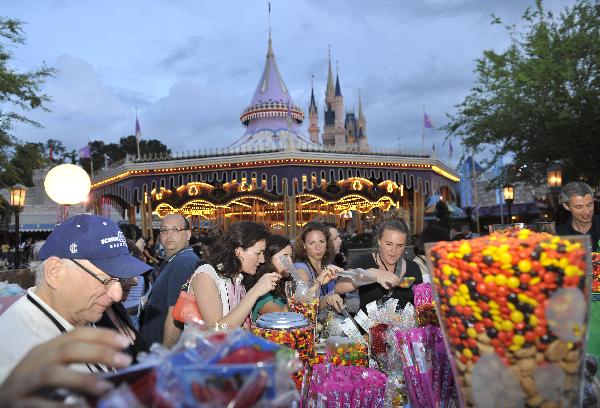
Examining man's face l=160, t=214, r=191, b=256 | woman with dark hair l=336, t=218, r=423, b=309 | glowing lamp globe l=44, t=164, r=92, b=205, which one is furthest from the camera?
glowing lamp globe l=44, t=164, r=92, b=205

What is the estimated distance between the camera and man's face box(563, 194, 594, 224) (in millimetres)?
4531

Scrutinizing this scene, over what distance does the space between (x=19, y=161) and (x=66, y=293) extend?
18.1 meters

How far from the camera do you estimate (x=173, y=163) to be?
1634 centimetres

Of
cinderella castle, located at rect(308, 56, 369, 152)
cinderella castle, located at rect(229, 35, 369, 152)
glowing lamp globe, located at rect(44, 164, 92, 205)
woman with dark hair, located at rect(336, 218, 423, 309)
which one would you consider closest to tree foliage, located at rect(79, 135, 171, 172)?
cinderella castle, located at rect(308, 56, 369, 152)

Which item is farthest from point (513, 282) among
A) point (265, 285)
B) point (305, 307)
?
point (265, 285)

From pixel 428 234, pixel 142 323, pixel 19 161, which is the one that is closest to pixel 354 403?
pixel 142 323

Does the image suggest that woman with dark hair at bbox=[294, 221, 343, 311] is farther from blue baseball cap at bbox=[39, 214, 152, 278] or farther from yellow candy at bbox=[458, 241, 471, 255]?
yellow candy at bbox=[458, 241, 471, 255]

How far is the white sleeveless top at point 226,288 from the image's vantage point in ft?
9.69

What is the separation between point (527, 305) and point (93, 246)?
1.43 meters

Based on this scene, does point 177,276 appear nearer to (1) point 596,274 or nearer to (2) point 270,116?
(1) point 596,274

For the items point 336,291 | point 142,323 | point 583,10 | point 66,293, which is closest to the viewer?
point 66,293

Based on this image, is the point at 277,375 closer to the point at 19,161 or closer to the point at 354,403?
the point at 354,403

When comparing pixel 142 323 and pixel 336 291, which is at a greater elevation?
pixel 336 291

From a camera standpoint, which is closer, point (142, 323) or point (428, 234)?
point (142, 323)
